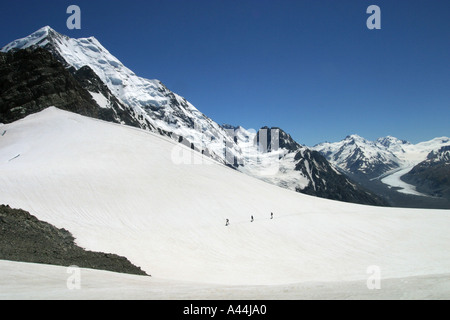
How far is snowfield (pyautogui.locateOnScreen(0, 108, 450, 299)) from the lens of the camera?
10.3 m

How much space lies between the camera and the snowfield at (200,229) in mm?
10297

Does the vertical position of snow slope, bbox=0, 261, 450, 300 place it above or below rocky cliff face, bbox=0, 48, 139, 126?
below

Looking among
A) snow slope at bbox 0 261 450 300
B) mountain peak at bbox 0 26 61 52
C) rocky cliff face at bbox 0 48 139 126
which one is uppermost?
mountain peak at bbox 0 26 61 52

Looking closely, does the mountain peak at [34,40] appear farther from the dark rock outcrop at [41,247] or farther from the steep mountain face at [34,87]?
the dark rock outcrop at [41,247]

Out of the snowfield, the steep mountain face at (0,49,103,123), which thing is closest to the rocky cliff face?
the steep mountain face at (0,49,103,123)

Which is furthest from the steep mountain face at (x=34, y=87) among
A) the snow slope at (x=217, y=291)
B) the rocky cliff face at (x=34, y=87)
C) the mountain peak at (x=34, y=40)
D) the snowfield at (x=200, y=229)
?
the mountain peak at (x=34, y=40)

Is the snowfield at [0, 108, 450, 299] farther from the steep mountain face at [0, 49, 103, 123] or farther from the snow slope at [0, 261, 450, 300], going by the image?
the steep mountain face at [0, 49, 103, 123]

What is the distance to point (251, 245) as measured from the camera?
23.7m

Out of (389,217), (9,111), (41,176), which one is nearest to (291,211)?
(389,217)

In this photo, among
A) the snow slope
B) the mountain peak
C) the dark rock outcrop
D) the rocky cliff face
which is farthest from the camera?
the mountain peak

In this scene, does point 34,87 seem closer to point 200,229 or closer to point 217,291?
point 200,229

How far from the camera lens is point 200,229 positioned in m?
25.5
